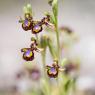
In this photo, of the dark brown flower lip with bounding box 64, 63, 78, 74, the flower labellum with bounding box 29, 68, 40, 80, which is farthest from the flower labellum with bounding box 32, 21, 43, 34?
the dark brown flower lip with bounding box 64, 63, 78, 74

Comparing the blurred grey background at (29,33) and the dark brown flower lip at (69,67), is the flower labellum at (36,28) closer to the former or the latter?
the dark brown flower lip at (69,67)

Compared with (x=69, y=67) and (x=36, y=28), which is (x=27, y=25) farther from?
(x=69, y=67)

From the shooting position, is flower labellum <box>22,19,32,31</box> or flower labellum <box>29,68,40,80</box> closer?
flower labellum <box>22,19,32,31</box>

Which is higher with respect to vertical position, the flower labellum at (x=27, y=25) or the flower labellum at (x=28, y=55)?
the flower labellum at (x=27, y=25)

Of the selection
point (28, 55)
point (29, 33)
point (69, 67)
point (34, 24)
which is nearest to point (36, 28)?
point (34, 24)

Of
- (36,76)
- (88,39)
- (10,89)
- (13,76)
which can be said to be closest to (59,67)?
(36,76)

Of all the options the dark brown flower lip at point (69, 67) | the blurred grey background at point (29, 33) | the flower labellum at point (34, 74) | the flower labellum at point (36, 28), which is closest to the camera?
the flower labellum at point (36, 28)

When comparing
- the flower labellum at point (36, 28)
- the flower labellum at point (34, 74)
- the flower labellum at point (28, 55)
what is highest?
the flower labellum at point (36, 28)

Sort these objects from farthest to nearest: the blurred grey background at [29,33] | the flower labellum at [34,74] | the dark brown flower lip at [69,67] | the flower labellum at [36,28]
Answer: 1. the blurred grey background at [29,33]
2. the dark brown flower lip at [69,67]
3. the flower labellum at [34,74]
4. the flower labellum at [36,28]

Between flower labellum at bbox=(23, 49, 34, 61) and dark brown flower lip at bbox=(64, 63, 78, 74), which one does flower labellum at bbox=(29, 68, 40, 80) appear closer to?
dark brown flower lip at bbox=(64, 63, 78, 74)

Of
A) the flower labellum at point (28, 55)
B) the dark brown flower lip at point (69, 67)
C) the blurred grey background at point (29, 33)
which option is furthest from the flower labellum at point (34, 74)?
the flower labellum at point (28, 55)
